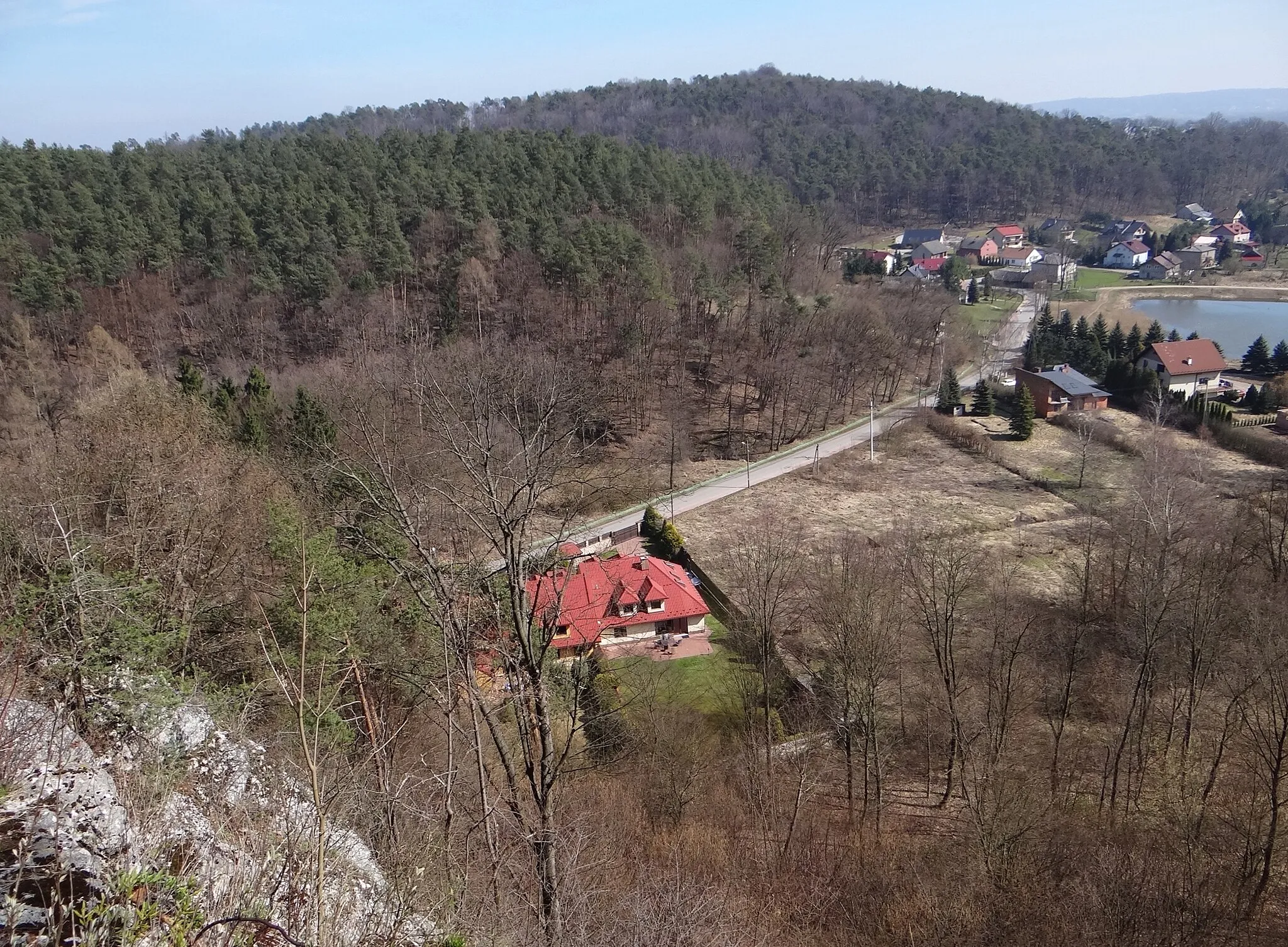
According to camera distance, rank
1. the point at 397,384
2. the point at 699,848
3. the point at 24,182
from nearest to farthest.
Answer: the point at 699,848
the point at 397,384
the point at 24,182

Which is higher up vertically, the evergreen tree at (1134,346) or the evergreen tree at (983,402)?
the evergreen tree at (1134,346)

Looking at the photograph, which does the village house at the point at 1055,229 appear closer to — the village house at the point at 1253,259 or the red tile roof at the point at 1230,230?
the red tile roof at the point at 1230,230

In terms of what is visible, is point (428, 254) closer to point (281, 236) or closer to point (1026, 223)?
point (281, 236)

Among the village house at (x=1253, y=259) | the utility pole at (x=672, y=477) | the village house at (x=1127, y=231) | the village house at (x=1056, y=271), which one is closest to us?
the utility pole at (x=672, y=477)

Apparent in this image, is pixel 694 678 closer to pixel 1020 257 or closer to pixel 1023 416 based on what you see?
pixel 1023 416

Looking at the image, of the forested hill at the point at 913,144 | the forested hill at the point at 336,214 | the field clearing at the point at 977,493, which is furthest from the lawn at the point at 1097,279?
the field clearing at the point at 977,493

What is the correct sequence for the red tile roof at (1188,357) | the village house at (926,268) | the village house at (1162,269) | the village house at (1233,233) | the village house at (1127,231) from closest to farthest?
the red tile roof at (1188,357) → the village house at (926,268) → the village house at (1162,269) → the village house at (1127,231) → the village house at (1233,233)

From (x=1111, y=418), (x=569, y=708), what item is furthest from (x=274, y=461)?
(x=1111, y=418)
